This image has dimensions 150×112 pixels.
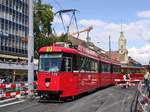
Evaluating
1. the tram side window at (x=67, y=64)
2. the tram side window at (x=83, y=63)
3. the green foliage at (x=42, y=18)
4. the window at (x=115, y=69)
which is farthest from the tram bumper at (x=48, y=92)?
the green foliage at (x=42, y=18)

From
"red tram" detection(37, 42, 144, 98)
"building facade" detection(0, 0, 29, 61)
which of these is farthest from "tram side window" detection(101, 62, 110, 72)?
"building facade" detection(0, 0, 29, 61)

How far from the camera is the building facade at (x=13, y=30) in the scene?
71938 millimetres

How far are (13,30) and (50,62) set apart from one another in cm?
5390

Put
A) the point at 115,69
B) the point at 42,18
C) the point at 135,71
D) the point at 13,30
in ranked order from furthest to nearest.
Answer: the point at 42,18, the point at 13,30, the point at 135,71, the point at 115,69

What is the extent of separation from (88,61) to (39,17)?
50894 mm

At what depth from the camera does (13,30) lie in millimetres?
76625

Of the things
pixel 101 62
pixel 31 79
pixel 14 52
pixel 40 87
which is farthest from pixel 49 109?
pixel 14 52

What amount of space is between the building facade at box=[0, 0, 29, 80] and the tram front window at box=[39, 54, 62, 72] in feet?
131

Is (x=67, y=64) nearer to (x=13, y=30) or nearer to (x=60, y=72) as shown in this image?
(x=60, y=72)

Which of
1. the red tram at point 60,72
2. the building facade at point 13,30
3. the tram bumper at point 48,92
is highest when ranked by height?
the building facade at point 13,30

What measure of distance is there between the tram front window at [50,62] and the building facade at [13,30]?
1572 inches

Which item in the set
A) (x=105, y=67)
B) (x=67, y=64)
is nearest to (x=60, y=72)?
(x=67, y=64)

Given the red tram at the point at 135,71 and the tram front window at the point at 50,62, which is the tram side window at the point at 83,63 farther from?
the red tram at the point at 135,71

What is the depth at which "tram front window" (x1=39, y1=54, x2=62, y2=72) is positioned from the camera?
77.5 feet
